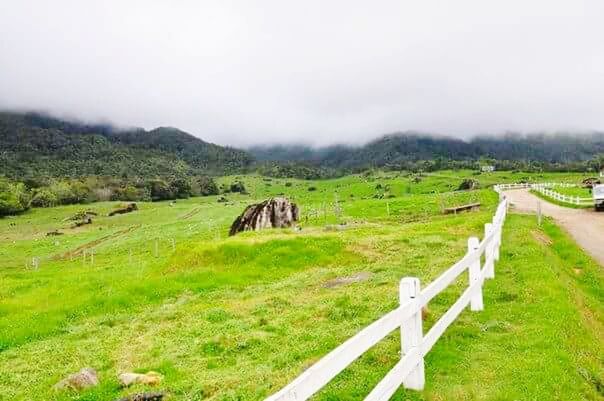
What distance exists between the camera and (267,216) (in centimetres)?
6188

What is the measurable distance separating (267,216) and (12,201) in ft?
392

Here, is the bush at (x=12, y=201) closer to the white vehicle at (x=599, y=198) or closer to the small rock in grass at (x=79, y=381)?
the white vehicle at (x=599, y=198)

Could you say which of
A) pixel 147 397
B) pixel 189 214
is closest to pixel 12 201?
pixel 189 214

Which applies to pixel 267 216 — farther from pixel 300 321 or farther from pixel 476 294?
pixel 476 294

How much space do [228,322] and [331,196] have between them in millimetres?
169103

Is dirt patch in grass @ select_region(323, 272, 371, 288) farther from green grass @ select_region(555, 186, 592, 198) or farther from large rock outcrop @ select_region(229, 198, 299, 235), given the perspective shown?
green grass @ select_region(555, 186, 592, 198)

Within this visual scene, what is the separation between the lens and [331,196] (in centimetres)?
18475

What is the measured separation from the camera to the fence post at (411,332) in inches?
301

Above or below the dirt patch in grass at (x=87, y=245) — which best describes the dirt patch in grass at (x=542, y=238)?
above

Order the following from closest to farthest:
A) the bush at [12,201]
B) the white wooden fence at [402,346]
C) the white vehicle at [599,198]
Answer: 1. the white wooden fence at [402,346]
2. the white vehicle at [599,198]
3. the bush at [12,201]

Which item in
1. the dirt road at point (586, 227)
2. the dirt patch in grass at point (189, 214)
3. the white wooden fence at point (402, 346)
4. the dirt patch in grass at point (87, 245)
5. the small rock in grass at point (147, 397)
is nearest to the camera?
the white wooden fence at point (402, 346)

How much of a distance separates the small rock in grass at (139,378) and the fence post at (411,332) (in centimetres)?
570

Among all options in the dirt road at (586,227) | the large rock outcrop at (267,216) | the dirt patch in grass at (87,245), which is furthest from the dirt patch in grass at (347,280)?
the dirt patch in grass at (87,245)

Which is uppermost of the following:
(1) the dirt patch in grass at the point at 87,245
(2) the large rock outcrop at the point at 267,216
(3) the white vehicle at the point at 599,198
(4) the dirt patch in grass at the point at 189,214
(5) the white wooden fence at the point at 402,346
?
(5) the white wooden fence at the point at 402,346
